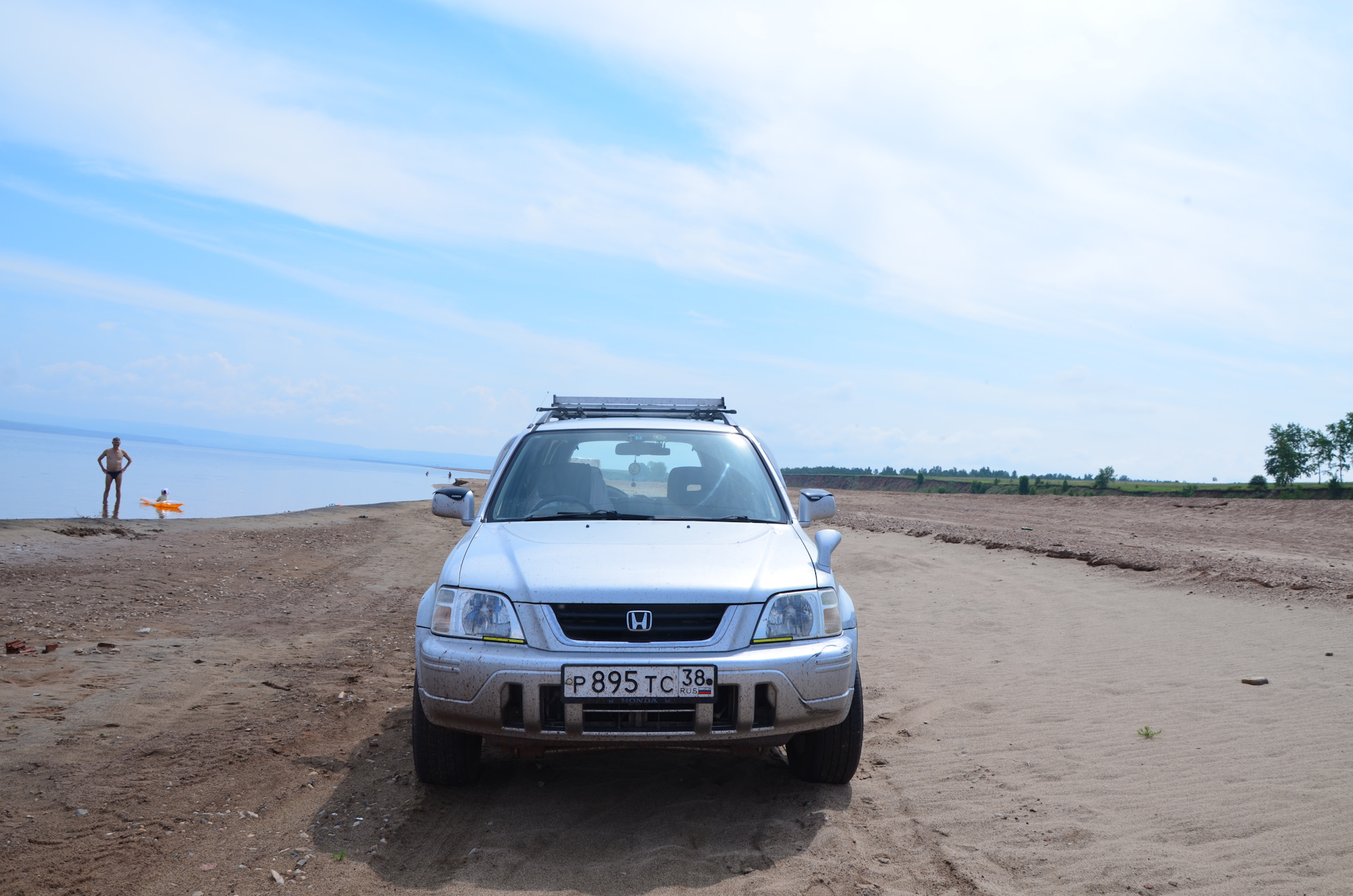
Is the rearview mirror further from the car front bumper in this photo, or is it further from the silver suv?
the car front bumper

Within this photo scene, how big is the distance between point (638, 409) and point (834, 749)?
107 inches

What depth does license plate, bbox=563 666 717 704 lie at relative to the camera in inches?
144

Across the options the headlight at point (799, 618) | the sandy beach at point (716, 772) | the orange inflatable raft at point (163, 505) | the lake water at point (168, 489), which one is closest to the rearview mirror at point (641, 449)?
the headlight at point (799, 618)

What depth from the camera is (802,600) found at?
4008 mm

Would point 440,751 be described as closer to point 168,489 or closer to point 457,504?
point 457,504

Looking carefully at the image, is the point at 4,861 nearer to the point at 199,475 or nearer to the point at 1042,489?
the point at 1042,489

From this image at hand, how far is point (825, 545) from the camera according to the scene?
4605 millimetres

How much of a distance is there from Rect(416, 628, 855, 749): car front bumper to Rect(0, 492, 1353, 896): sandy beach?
492 mm

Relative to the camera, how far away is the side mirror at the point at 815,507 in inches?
211

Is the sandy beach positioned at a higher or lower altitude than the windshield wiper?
lower

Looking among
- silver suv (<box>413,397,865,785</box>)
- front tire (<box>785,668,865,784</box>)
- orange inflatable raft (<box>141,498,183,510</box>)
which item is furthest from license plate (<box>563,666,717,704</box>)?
orange inflatable raft (<box>141,498,183,510</box>)

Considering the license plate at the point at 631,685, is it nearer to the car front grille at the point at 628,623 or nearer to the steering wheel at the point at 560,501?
the car front grille at the point at 628,623

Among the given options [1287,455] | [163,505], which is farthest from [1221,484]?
[163,505]

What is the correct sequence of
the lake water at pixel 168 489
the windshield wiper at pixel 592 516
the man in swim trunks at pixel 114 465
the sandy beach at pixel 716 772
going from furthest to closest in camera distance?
the lake water at pixel 168 489 → the man in swim trunks at pixel 114 465 → the windshield wiper at pixel 592 516 → the sandy beach at pixel 716 772
